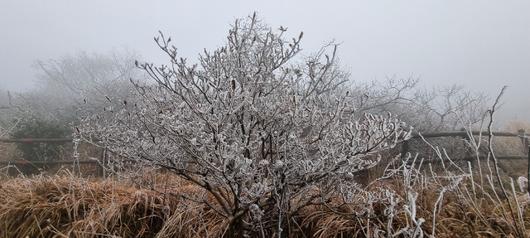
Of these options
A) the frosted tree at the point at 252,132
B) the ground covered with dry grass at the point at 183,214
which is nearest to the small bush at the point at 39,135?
the ground covered with dry grass at the point at 183,214

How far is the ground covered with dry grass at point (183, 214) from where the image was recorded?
297 centimetres

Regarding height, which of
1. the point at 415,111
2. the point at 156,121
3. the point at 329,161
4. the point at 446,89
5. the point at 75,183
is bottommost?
the point at 75,183

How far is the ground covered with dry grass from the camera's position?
297cm

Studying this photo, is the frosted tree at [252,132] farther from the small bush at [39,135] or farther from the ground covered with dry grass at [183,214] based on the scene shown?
the small bush at [39,135]

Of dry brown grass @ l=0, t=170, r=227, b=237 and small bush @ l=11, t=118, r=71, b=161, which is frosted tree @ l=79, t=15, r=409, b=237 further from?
small bush @ l=11, t=118, r=71, b=161

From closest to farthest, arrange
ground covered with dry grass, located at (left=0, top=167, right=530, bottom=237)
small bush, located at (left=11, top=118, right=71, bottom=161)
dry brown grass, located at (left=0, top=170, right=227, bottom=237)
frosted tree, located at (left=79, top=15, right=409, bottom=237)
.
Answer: frosted tree, located at (left=79, top=15, right=409, bottom=237), ground covered with dry grass, located at (left=0, top=167, right=530, bottom=237), dry brown grass, located at (left=0, top=170, right=227, bottom=237), small bush, located at (left=11, top=118, right=71, bottom=161)

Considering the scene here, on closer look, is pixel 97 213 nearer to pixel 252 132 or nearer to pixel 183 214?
pixel 183 214

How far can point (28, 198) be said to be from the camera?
4.07m

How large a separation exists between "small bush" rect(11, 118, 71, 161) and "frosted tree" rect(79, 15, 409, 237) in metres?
7.95

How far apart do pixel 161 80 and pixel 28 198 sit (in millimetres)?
1995

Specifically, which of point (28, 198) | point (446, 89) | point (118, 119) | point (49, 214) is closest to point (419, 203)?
point (118, 119)

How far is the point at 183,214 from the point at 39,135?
27.9 feet

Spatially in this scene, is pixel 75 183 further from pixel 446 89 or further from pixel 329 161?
pixel 446 89

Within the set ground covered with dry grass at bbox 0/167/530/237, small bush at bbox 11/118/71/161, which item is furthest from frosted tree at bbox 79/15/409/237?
small bush at bbox 11/118/71/161
